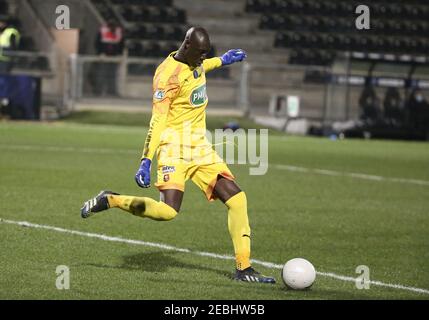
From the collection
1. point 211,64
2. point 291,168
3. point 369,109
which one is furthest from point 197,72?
point 369,109

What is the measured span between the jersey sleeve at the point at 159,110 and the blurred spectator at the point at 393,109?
74.8 ft

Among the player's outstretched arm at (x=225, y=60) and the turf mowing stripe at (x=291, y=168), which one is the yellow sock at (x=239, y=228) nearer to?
the player's outstretched arm at (x=225, y=60)

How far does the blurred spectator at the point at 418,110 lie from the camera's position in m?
30.5

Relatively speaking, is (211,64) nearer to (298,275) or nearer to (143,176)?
(143,176)

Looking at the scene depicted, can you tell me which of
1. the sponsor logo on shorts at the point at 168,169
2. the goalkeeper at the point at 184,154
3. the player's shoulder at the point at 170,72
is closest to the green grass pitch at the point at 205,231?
the goalkeeper at the point at 184,154

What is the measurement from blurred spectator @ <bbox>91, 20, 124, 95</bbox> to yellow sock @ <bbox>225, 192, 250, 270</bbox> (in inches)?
928

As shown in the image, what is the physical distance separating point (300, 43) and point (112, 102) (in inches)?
353

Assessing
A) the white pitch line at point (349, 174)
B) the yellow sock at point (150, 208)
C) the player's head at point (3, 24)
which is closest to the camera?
the yellow sock at point (150, 208)

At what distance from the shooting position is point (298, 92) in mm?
33438

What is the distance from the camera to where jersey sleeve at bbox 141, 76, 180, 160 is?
26.9 feet

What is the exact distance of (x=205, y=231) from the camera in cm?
1105

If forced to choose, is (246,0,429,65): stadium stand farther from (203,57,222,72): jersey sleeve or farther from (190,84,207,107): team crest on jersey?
(190,84,207,107): team crest on jersey

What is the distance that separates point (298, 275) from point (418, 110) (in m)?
23.5
